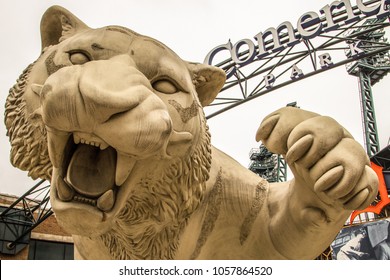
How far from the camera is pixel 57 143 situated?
3.06 ft

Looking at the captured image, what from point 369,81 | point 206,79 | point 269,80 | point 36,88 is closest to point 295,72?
point 269,80

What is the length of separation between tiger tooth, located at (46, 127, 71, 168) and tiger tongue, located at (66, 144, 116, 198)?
3 centimetres

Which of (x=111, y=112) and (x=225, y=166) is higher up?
(x=111, y=112)

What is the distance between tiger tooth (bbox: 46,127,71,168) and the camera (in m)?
0.92

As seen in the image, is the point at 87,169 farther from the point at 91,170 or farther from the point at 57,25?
the point at 57,25

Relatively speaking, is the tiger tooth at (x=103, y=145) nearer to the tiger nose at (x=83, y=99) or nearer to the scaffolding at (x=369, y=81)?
the tiger nose at (x=83, y=99)

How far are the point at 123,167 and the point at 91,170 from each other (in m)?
0.08

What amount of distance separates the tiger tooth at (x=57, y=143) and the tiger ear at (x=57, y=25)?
0.49 metres

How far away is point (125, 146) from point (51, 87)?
20cm

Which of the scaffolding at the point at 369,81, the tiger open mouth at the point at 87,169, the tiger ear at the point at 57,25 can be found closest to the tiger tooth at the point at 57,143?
the tiger open mouth at the point at 87,169

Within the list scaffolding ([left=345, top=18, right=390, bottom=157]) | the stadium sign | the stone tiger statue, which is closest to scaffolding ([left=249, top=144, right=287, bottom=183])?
scaffolding ([left=345, top=18, right=390, bottom=157])

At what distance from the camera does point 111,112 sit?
2.79ft
